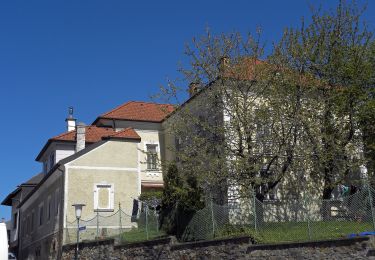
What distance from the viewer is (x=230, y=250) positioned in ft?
59.7

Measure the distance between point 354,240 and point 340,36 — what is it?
1400 centimetres

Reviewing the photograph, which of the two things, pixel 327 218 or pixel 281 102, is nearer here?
pixel 327 218

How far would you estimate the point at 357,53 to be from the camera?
25.7 metres

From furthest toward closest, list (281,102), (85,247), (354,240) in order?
1. (85,247)
2. (281,102)
3. (354,240)

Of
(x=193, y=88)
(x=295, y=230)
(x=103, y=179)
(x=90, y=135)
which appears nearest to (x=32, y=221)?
(x=90, y=135)

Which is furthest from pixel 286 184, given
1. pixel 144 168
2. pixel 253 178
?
pixel 144 168

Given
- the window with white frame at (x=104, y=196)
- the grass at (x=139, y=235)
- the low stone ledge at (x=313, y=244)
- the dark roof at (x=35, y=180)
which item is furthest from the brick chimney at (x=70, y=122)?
the low stone ledge at (x=313, y=244)

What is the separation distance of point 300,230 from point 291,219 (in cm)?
97

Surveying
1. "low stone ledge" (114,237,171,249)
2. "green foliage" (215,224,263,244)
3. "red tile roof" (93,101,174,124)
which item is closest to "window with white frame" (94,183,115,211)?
"low stone ledge" (114,237,171,249)

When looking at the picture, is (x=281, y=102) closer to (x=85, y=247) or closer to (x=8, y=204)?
(x=85, y=247)

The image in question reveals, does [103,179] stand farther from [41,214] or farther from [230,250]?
[230,250]

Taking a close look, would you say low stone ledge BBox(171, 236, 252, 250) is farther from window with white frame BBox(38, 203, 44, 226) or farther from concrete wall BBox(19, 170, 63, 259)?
window with white frame BBox(38, 203, 44, 226)

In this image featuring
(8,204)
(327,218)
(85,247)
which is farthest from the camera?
(8,204)

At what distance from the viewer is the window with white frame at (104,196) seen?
3272 cm
